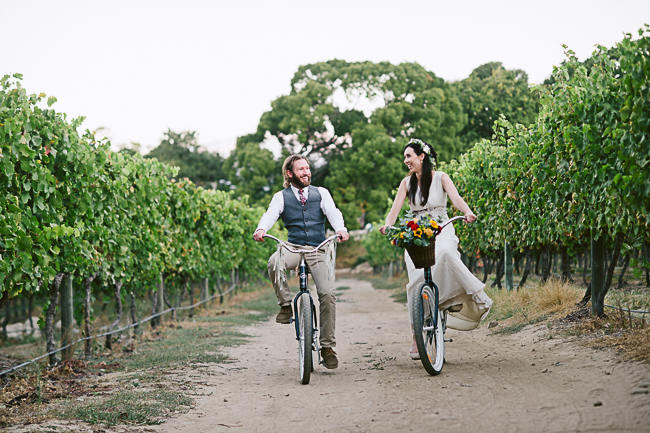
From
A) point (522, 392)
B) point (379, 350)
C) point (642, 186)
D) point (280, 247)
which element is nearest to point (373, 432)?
point (522, 392)

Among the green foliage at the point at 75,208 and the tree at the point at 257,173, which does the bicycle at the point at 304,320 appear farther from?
the tree at the point at 257,173

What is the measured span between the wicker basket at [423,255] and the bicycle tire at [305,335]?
3.44 feet

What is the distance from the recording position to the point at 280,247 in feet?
19.7

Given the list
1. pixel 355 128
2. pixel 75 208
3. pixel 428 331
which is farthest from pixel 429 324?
pixel 355 128

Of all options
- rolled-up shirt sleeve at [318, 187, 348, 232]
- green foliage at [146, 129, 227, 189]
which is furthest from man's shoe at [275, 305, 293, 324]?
green foliage at [146, 129, 227, 189]

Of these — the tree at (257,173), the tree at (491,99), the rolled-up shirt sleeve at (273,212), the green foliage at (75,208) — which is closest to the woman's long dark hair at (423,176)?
the rolled-up shirt sleeve at (273,212)

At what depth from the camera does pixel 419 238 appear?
552 cm

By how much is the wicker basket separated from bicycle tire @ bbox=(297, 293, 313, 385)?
105 centimetres

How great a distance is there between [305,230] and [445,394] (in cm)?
209

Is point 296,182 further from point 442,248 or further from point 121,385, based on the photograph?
point 121,385

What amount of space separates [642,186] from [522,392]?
5.87ft

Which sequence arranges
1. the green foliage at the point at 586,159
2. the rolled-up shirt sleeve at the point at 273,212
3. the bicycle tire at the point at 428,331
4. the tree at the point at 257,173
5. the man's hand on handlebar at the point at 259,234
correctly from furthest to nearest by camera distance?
1. the tree at the point at 257,173
2. the rolled-up shirt sleeve at the point at 273,212
3. the man's hand on handlebar at the point at 259,234
4. the bicycle tire at the point at 428,331
5. the green foliage at the point at 586,159

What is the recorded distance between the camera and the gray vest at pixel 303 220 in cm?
619

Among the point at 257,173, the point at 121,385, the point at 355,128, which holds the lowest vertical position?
the point at 121,385
